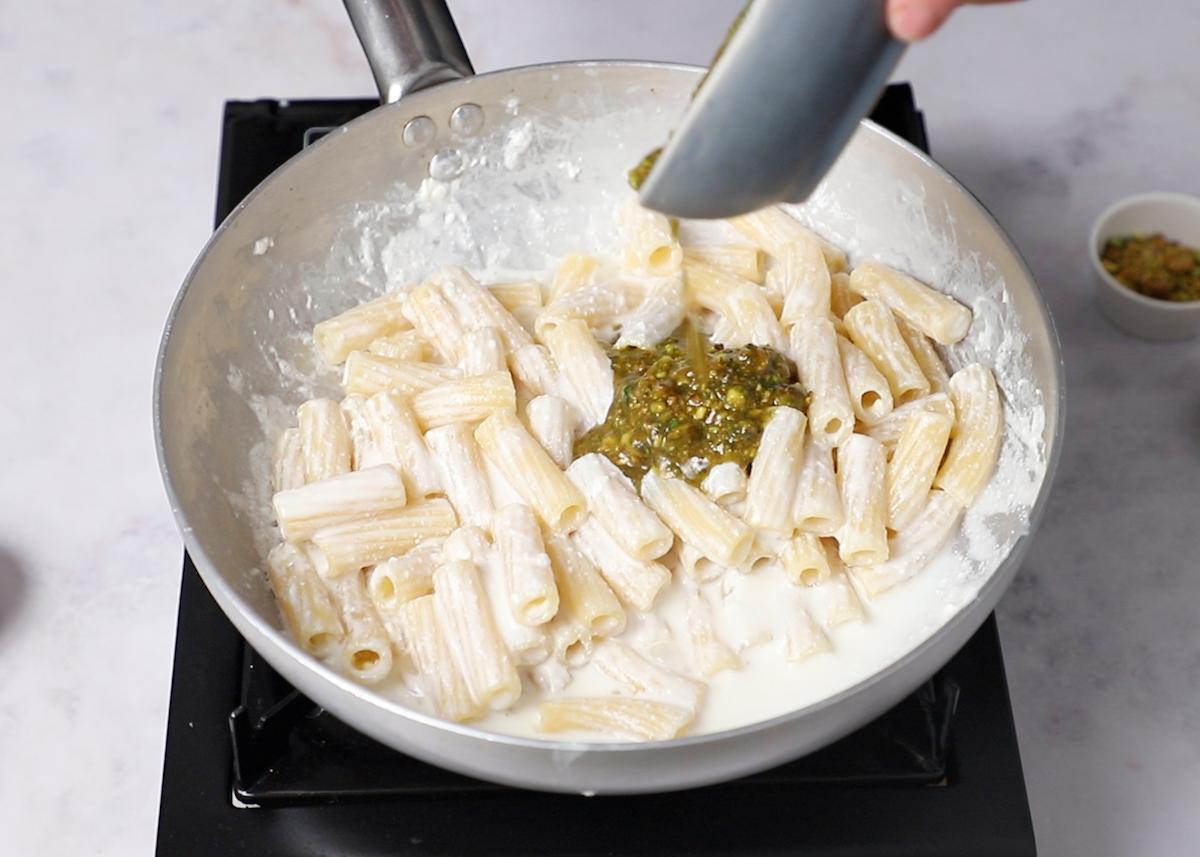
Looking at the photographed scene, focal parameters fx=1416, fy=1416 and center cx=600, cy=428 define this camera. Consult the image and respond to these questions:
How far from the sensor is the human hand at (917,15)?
1.09 m

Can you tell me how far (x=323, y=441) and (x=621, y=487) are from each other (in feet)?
1.27

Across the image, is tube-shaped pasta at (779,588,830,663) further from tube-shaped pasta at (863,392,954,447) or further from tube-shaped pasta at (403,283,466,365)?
tube-shaped pasta at (403,283,466,365)

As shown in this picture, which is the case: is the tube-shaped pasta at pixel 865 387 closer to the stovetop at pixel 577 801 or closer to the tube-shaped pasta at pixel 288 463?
the stovetop at pixel 577 801

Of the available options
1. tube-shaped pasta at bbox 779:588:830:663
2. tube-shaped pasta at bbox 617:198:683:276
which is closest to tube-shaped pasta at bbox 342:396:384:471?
tube-shaped pasta at bbox 617:198:683:276

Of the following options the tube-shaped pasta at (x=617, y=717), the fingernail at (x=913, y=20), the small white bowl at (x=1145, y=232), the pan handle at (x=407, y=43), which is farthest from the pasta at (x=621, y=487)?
the fingernail at (x=913, y=20)

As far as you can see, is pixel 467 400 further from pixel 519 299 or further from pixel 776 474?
pixel 776 474

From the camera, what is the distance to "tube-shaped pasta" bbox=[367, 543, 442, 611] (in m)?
1.62

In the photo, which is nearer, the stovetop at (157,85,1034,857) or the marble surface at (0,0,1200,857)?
the stovetop at (157,85,1034,857)

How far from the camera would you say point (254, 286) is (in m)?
1.87

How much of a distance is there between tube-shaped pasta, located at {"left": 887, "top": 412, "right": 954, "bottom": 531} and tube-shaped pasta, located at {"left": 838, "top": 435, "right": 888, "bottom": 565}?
0.6 inches

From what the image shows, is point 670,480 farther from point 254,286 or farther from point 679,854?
point 254,286

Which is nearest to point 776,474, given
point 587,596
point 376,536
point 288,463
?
point 587,596

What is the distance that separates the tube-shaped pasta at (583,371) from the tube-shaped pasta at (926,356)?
395 millimetres

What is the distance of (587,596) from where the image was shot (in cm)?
159
